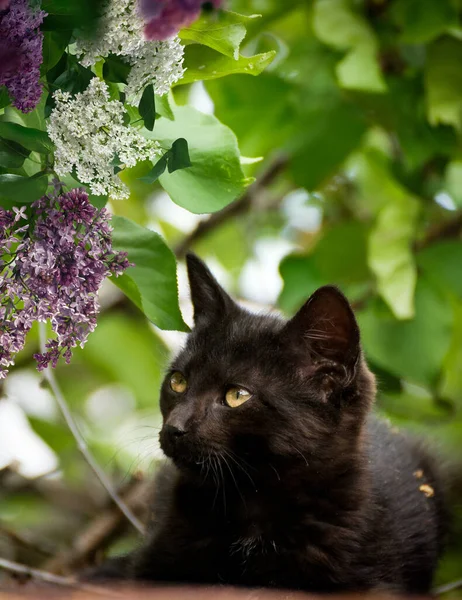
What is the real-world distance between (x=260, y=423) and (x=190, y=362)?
18cm

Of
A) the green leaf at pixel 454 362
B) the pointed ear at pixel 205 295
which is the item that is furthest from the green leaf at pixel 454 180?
the pointed ear at pixel 205 295

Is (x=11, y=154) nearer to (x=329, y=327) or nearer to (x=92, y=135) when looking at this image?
(x=92, y=135)

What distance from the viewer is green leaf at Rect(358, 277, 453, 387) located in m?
1.90

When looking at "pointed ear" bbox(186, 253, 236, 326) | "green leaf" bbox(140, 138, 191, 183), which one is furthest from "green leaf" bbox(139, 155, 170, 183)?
"pointed ear" bbox(186, 253, 236, 326)

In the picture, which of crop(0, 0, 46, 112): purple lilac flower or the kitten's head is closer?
crop(0, 0, 46, 112): purple lilac flower

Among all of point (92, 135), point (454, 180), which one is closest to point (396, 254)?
point (454, 180)

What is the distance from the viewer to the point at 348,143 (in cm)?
212

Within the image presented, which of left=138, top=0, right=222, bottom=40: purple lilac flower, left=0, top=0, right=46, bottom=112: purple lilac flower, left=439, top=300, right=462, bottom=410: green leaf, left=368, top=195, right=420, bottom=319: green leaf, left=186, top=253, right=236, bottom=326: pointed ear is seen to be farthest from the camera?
left=439, top=300, right=462, bottom=410: green leaf

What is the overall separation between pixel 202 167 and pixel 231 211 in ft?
5.30

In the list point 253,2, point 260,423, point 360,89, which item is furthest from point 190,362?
point 253,2

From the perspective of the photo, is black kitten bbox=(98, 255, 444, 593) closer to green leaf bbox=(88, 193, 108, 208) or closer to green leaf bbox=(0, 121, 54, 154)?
green leaf bbox=(88, 193, 108, 208)

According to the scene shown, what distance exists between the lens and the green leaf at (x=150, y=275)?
1.10 m

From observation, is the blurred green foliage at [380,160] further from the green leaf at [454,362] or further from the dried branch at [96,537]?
the dried branch at [96,537]

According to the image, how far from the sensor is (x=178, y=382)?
4.55 feet
